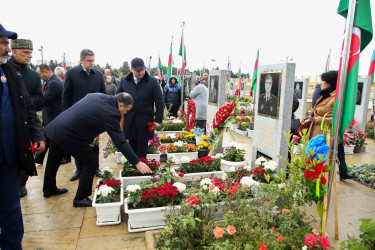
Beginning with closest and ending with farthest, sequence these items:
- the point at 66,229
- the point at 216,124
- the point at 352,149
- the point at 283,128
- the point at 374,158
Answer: the point at 66,229
the point at 283,128
the point at 216,124
the point at 374,158
the point at 352,149

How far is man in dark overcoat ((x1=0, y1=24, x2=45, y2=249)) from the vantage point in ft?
6.94

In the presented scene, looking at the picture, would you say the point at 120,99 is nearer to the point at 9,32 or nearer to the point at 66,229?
the point at 9,32

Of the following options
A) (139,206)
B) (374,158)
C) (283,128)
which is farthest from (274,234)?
(374,158)

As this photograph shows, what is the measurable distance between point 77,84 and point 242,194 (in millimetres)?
3204

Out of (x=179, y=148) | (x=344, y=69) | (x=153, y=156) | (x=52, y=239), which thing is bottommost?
(x=52, y=239)

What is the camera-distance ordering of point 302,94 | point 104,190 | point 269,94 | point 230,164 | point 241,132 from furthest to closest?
1. point 241,132
2. point 302,94
3. point 230,164
4. point 269,94
5. point 104,190

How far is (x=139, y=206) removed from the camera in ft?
9.97

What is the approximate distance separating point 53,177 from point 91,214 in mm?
938

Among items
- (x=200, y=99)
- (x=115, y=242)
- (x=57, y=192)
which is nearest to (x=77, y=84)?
(x=57, y=192)

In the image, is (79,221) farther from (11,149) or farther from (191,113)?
(191,113)

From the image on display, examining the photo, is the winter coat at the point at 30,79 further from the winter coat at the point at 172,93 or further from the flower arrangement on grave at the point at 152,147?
the winter coat at the point at 172,93

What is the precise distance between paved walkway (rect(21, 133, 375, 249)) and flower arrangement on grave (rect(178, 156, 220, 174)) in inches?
52.1

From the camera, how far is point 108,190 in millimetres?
3107

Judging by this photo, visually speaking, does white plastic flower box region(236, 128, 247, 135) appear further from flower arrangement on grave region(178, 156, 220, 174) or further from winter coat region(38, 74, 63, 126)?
winter coat region(38, 74, 63, 126)
